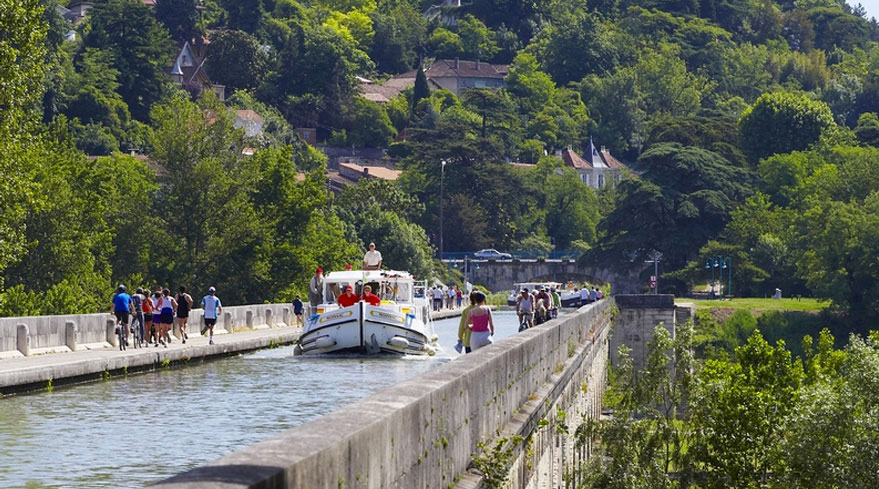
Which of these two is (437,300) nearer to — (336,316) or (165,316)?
(165,316)

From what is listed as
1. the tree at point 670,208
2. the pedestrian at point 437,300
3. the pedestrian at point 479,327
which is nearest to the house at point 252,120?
the tree at point 670,208

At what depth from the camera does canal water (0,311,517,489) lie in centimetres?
1642

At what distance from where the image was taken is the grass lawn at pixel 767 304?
9712cm

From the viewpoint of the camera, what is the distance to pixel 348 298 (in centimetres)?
3662

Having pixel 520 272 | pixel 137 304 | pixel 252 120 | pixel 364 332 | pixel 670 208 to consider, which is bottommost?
pixel 364 332

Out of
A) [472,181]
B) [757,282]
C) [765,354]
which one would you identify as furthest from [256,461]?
[472,181]

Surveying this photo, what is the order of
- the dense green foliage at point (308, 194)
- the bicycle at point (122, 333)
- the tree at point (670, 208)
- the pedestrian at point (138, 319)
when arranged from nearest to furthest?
the bicycle at point (122, 333) → the pedestrian at point (138, 319) → the dense green foliage at point (308, 194) → the tree at point (670, 208)

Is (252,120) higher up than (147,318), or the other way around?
(252,120)

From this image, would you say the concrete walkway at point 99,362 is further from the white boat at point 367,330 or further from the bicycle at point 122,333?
the white boat at point 367,330

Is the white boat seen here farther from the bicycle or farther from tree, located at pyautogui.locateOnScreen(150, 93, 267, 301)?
tree, located at pyautogui.locateOnScreen(150, 93, 267, 301)

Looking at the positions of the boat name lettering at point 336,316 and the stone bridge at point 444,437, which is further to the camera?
the boat name lettering at point 336,316

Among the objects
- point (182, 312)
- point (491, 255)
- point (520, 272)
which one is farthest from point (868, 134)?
point (182, 312)

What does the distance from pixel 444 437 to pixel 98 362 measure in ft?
59.3

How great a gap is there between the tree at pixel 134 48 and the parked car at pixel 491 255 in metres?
41.9
